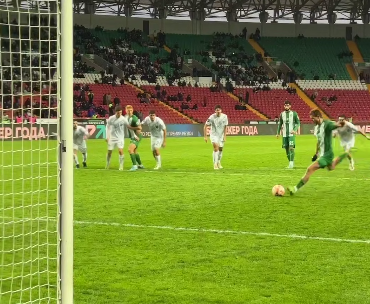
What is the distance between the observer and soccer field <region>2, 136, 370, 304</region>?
682 centimetres

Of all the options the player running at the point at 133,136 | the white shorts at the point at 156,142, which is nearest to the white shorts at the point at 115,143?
the player running at the point at 133,136

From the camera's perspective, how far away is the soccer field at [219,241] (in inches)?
269

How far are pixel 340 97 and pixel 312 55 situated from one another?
7840 millimetres

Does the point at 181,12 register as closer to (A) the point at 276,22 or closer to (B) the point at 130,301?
(A) the point at 276,22

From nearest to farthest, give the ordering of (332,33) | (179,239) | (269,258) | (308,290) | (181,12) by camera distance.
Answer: (308,290) → (269,258) → (179,239) → (181,12) → (332,33)

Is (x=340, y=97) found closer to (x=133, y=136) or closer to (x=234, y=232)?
(x=133, y=136)

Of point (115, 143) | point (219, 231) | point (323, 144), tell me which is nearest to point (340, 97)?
point (115, 143)

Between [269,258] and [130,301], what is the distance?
95.1 inches

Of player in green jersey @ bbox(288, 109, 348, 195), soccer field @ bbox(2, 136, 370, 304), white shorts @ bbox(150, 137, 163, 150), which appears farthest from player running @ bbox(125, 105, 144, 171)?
player in green jersey @ bbox(288, 109, 348, 195)

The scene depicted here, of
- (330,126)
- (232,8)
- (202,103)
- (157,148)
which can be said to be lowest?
(157,148)

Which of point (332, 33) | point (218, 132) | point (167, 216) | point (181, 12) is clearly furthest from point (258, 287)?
point (332, 33)

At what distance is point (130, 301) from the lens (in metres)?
6.41

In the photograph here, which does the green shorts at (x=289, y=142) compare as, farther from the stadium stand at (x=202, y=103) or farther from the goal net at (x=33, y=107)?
the stadium stand at (x=202, y=103)

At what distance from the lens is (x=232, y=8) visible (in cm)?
6550
